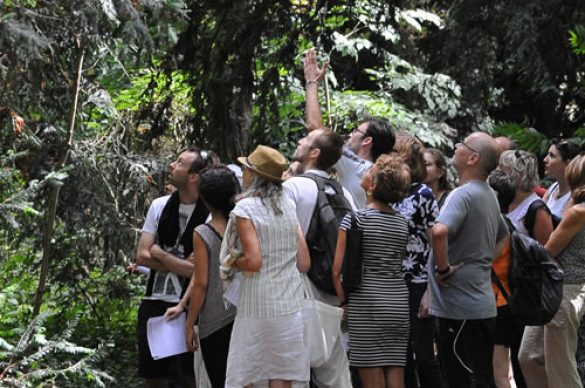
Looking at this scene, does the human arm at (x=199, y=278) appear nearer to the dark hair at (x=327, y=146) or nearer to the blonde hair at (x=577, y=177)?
the dark hair at (x=327, y=146)

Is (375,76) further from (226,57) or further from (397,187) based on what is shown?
(397,187)

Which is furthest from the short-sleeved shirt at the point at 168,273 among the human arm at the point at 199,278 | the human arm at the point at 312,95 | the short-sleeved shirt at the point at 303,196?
the human arm at the point at 312,95

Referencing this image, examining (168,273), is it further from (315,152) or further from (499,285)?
(499,285)

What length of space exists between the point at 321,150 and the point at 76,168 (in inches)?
138

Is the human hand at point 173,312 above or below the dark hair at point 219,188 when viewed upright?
below

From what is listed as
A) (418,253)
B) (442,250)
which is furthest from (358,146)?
(442,250)

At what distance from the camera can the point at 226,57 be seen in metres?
10.1

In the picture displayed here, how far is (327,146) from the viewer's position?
653 centimetres

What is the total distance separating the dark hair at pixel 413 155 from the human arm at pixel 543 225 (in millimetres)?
885

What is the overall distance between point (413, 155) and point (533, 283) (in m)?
1.32

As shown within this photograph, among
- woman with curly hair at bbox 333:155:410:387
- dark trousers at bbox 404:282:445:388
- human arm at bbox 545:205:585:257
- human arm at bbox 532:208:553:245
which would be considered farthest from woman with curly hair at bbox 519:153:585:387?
woman with curly hair at bbox 333:155:410:387

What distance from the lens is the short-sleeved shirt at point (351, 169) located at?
715cm

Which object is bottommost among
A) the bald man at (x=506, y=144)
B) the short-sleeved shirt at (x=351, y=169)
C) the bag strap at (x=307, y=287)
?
the bag strap at (x=307, y=287)

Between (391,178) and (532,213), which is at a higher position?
(391,178)
